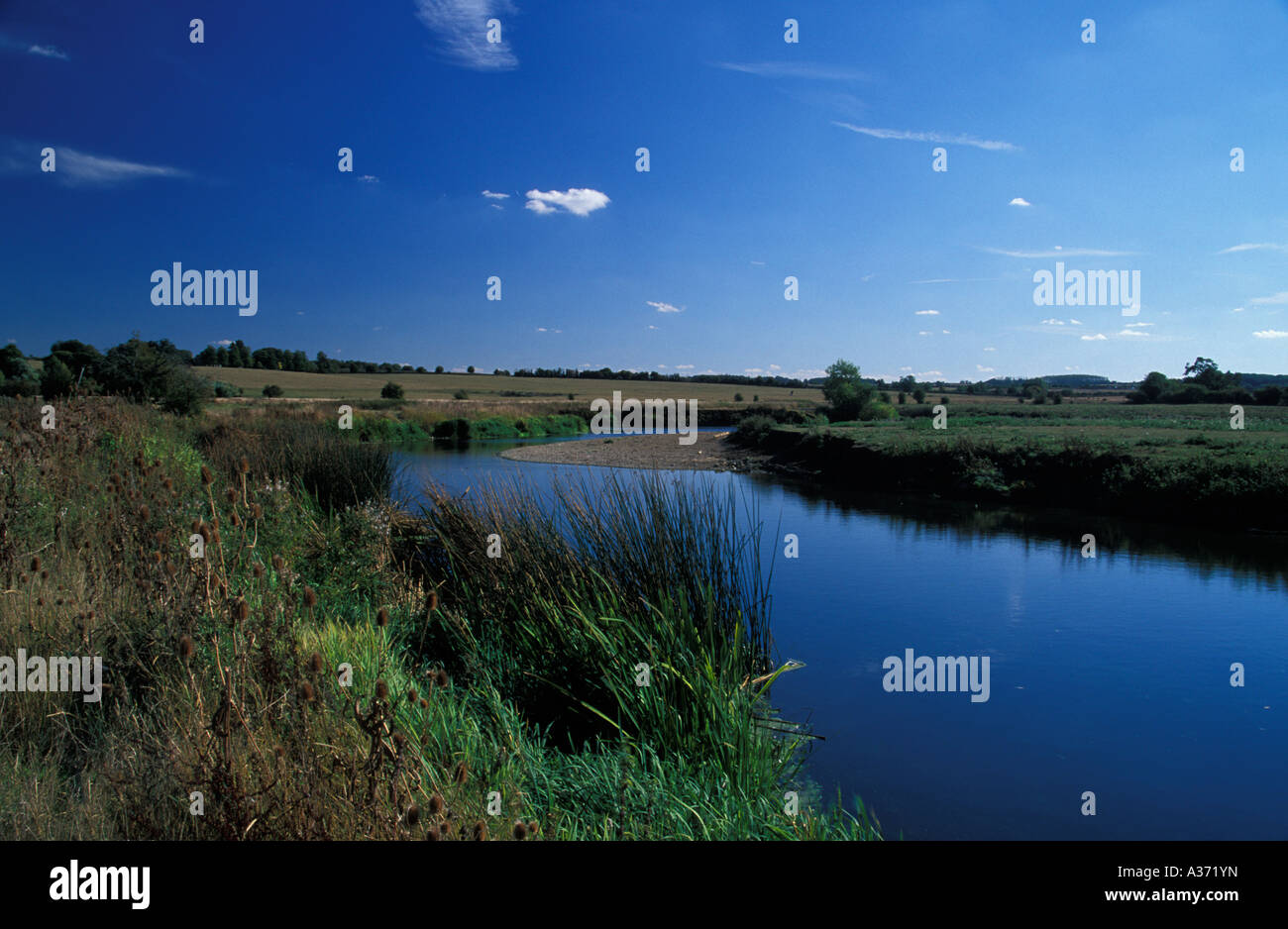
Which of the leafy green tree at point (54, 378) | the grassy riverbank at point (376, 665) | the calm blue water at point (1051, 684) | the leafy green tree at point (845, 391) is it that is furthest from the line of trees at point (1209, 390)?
the leafy green tree at point (54, 378)

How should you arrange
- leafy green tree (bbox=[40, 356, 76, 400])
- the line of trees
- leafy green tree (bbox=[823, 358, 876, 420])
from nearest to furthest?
leafy green tree (bbox=[40, 356, 76, 400]) → the line of trees → leafy green tree (bbox=[823, 358, 876, 420])

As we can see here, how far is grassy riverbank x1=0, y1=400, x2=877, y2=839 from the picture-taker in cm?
244

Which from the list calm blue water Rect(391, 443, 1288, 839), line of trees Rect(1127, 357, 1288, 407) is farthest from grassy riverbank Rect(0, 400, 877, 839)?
line of trees Rect(1127, 357, 1288, 407)

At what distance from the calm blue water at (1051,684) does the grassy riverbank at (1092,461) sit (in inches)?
60.7

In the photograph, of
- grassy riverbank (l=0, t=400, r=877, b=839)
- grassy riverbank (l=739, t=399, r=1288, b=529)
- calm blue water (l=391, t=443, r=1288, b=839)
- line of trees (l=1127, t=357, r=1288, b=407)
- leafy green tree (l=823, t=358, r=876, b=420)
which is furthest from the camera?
leafy green tree (l=823, t=358, r=876, b=420)

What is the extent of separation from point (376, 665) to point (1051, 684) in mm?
6593

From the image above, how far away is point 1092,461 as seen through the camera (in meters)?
18.1

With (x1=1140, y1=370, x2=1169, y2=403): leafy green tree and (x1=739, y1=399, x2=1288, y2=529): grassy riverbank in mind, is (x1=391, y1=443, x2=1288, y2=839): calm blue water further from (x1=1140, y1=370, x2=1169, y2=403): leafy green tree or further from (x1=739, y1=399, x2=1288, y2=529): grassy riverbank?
(x1=1140, y1=370, x2=1169, y2=403): leafy green tree


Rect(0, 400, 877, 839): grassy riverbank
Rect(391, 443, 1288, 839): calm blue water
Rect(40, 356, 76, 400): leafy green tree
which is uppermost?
Rect(40, 356, 76, 400): leafy green tree

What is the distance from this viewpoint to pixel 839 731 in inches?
245

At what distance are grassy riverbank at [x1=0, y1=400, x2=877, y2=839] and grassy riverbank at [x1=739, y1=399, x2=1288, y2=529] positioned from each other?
46.1ft
